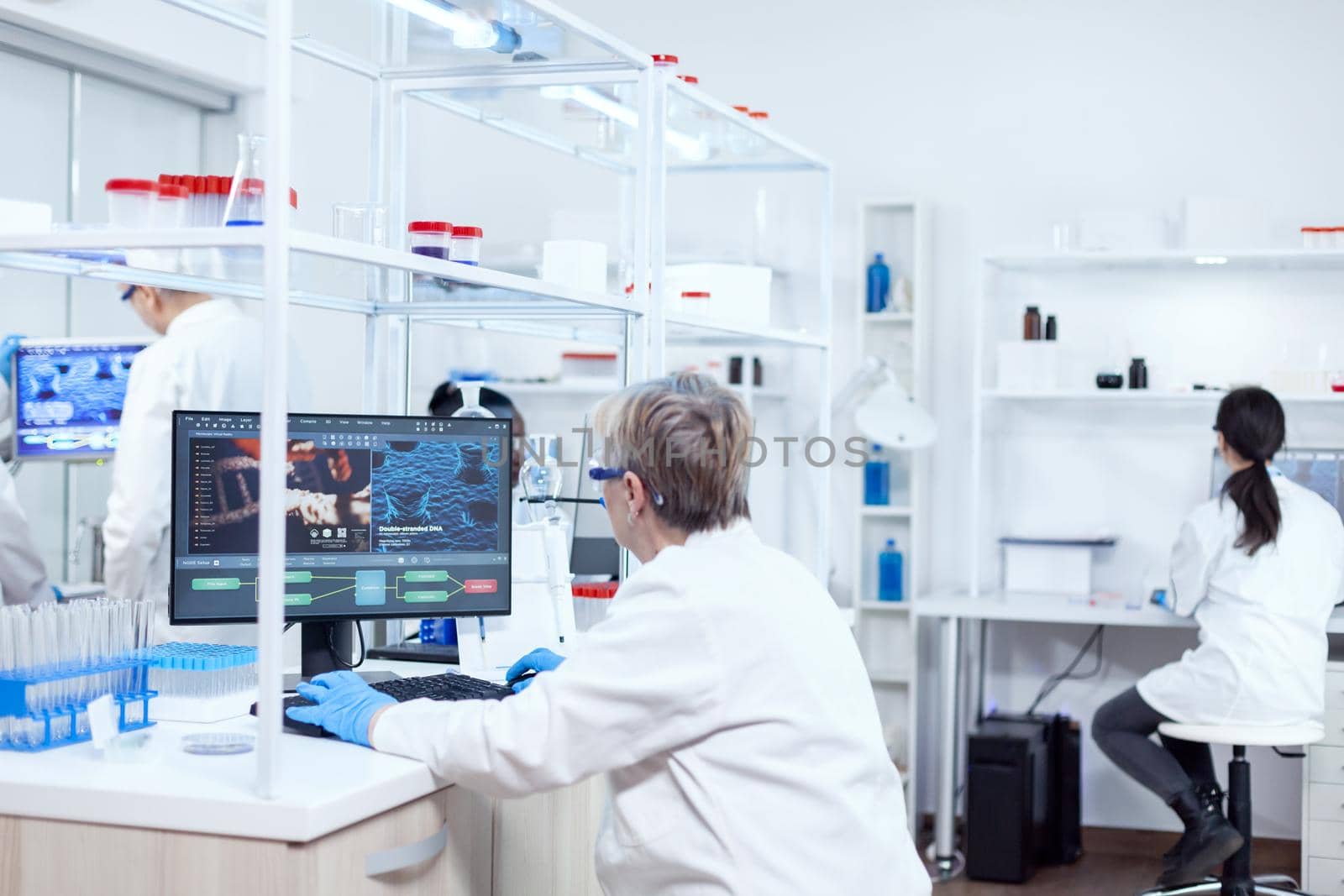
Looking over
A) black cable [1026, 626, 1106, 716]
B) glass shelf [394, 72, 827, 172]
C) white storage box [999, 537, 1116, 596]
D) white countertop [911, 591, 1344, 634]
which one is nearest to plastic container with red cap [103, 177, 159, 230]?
glass shelf [394, 72, 827, 172]

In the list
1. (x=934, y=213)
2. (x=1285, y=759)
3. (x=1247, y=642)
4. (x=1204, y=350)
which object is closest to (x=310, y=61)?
(x=934, y=213)

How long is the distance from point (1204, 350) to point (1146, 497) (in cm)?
51

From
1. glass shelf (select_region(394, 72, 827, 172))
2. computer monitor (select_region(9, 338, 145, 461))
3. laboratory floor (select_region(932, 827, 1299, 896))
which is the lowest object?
laboratory floor (select_region(932, 827, 1299, 896))

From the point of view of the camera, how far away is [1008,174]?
4.74m

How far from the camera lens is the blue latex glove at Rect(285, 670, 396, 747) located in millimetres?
1846

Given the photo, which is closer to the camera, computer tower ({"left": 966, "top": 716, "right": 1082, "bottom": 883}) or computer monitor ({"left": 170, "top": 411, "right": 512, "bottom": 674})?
computer monitor ({"left": 170, "top": 411, "right": 512, "bottom": 674})

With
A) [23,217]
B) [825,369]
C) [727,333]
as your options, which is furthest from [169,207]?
[825,369]

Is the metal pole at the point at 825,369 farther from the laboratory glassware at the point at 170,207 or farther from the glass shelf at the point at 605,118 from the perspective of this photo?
the laboratory glassware at the point at 170,207

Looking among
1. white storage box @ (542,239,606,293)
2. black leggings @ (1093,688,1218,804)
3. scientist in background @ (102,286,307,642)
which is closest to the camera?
white storage box @ (542,239,606,293)

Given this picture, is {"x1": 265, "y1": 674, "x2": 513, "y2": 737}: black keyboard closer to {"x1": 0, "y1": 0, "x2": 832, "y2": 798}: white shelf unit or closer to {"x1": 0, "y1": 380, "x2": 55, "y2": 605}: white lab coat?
{"x1": 0, "y1": 0, "x2": 832, "y2": 798}: white shelf unit

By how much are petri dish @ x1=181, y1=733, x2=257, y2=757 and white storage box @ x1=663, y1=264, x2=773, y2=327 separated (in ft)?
4.64

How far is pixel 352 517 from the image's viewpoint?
7.08 feet

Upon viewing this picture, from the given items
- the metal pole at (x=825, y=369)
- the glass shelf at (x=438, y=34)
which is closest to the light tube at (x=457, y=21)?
the glass shelf at (x=438, y=34)

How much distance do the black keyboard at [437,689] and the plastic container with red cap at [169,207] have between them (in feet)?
2.20
